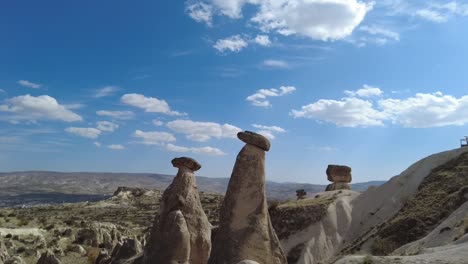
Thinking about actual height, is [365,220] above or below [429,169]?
below

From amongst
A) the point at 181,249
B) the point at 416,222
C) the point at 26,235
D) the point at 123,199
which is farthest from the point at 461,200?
the point at 123,199

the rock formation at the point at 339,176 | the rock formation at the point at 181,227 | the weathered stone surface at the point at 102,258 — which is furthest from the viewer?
the rock formation at the point at 339,176

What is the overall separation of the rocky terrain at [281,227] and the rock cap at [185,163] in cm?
3

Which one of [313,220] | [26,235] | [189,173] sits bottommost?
[26,235]

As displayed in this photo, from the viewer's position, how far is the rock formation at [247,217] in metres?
13.6

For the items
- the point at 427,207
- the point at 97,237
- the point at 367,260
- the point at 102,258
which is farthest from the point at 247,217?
the point at 97,237

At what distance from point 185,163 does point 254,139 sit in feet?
9.05

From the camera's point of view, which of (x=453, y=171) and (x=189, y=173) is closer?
(x=189, y=173)

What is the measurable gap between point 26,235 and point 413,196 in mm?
26589

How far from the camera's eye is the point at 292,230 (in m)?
30.6

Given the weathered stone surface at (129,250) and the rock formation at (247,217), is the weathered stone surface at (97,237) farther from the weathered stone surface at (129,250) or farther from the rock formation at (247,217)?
the rock formation at (247,217)

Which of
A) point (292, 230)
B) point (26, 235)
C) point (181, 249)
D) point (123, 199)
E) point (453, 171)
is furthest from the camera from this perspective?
point (123, 199)

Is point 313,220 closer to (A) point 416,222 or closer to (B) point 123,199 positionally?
(A) point 416,222

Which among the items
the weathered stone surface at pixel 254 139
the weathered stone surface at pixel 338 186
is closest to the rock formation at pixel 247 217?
the weathered stone surface at pixel 254 139
